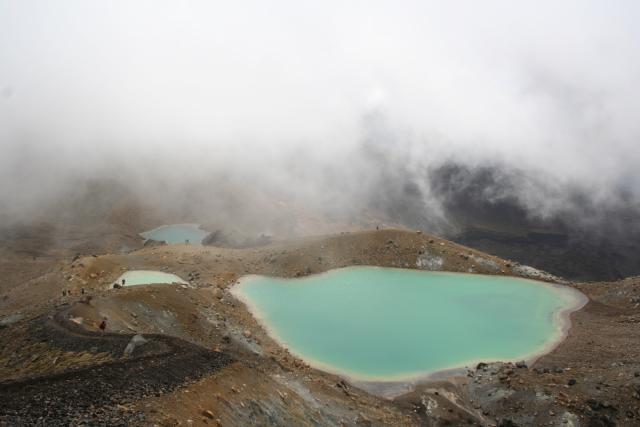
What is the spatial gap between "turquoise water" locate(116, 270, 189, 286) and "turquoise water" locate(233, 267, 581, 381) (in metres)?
5.59

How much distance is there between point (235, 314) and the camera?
1341 inches

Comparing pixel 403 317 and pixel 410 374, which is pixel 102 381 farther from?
pixel 403 317

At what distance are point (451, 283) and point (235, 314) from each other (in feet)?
61.6

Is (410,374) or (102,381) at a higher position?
(410,374)

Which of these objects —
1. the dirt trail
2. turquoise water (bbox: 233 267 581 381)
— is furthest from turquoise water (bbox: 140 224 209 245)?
the dirt trail

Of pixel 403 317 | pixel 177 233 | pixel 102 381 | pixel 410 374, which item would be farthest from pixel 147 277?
pixel 177 233

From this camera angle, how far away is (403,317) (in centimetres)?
3531

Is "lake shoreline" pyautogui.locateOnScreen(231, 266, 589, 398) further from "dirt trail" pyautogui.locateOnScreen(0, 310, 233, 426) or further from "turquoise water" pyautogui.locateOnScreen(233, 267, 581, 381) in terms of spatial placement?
"dirt trail" pyautogui.locateOnScreen(0, 310, 233, 426)

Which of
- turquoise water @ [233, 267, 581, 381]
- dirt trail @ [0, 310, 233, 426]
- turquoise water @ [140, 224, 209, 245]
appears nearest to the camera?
dirt trail @ [0, 310, 233, 426]

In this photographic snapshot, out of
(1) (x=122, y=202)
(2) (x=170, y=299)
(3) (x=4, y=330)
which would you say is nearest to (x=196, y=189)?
(1) (x=122, y=202)

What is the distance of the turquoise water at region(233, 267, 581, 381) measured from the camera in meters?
29.9

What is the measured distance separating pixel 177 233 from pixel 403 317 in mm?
60066

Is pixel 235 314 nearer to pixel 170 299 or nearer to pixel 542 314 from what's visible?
pixel 170 299

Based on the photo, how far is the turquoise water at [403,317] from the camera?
29922 mm
